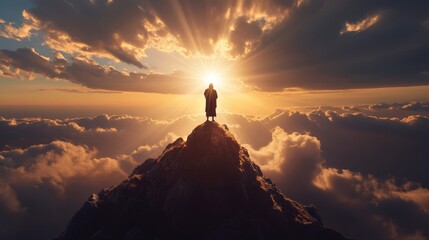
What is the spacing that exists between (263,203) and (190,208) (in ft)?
53.7

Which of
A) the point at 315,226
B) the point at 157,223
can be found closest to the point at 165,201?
the point at 157,223

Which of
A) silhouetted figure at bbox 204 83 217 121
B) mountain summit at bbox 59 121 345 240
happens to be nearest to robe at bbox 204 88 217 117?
silhouetted figure at bbox 204 83 217 121

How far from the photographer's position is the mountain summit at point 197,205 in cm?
5094

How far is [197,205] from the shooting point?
52.6m

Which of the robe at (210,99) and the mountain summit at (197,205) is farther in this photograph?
the robe at (210,99)

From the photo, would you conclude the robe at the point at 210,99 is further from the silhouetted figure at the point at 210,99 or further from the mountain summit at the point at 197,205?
the mountain summit at the point at 197,205

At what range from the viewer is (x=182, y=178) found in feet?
181

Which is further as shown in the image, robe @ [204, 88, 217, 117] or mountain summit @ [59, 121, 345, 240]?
robe @ [204, 88, 217, 117]

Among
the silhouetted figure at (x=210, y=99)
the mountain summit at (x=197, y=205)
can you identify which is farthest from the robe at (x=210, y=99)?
the mountain summit at (x=197, y=205)

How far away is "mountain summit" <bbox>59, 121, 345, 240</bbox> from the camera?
5094cm

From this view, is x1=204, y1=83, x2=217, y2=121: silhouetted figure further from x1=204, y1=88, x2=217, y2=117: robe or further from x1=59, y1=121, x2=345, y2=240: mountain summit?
x1=59, y1=121, x2=345, y2=240: mountain summit

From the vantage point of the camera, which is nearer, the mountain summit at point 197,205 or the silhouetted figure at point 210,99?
the mountain summit at point 197,205

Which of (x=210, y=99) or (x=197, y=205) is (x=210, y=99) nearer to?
(x=210, y=99)

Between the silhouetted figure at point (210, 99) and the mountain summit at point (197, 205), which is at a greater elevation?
A: the silhouetted figure at point (210, 99)
